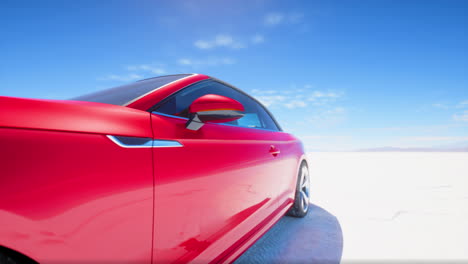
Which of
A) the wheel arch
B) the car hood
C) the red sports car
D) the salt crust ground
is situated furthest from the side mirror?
the salt crust ground

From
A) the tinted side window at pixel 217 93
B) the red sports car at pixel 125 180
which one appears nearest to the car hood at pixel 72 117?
the red sports car at pixel 125 180

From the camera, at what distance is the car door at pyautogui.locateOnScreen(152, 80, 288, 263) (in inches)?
39.9

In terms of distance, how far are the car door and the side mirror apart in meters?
0.06

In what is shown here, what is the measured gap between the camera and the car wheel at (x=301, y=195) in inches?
116

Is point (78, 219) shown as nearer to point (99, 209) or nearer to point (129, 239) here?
point (99, 209)

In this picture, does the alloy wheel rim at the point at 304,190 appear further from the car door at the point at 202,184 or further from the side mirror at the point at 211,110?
the side mirror at the point at 211,110

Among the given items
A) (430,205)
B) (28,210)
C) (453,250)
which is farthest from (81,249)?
(430,205)

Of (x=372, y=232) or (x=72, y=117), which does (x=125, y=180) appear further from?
(x=372, y=232)

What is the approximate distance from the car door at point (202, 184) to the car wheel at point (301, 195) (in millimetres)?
1231

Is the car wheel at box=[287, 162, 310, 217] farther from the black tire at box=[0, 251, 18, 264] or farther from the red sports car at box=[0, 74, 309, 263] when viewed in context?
the black tire at box=[0, 251, 18, 264]

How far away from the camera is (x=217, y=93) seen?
195cm

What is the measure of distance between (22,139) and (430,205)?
4758 mm

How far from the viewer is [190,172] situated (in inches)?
44.6

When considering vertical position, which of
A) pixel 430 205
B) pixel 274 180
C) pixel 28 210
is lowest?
pixel 430 205
